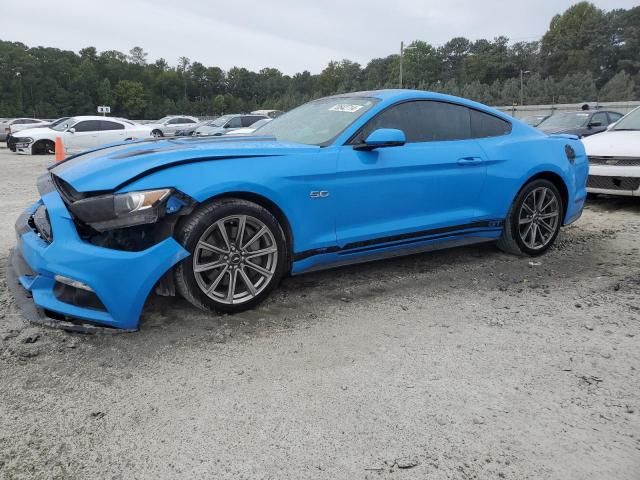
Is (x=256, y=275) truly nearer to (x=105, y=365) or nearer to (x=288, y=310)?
(x=288, y=310)

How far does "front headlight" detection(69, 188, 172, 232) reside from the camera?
120 inches

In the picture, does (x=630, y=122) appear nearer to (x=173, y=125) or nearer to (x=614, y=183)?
(x=614, y=183)

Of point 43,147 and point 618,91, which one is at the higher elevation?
point 618,91

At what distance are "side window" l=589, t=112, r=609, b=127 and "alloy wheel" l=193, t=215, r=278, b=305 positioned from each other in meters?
11.7

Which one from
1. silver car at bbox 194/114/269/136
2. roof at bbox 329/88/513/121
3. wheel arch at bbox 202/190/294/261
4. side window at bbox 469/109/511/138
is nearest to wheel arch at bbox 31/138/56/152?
silver car at bbox 194/114/269/136

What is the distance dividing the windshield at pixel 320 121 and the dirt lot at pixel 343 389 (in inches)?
47.0

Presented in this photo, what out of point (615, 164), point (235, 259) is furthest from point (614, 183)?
point (235, 259)

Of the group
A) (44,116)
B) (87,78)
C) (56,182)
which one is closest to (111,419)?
(56,182)

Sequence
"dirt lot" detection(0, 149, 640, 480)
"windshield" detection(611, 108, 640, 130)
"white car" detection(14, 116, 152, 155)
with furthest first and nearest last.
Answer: "white car" detection(14, 116, 152, 155), "windshield" detection(611, 108, 640, 130), "dirt lot" detection(0, 149, 640, 480)

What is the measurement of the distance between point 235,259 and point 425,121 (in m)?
2.03

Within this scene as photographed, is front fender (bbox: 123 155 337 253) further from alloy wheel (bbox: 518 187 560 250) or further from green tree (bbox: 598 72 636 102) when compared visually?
green tree (bbox: 598 72 636 102)

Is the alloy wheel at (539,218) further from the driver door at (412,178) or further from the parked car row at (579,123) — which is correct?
the parked car row at (579,123)

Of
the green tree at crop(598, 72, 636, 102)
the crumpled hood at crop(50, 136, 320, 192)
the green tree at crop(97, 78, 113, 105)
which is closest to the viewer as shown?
the crumpled hood at crop(50, 136, 320, 192)

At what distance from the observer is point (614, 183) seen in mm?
7289
